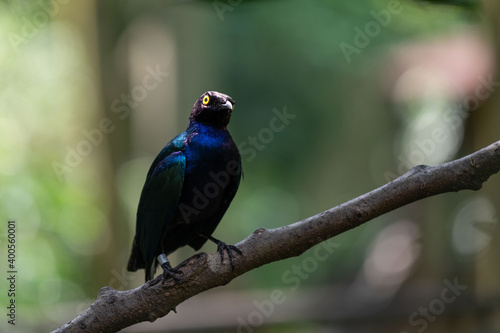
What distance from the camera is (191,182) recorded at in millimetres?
3236

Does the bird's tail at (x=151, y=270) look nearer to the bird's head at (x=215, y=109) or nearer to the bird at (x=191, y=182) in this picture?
the bird at (x=191, y=182)

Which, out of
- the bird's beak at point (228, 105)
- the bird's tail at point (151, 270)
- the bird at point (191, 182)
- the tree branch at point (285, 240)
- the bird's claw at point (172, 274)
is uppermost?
the bird's beak at point (228, 105)

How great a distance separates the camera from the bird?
10.6 feet

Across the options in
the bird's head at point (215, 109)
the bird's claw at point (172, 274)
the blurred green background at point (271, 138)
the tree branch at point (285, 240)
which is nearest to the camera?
the tree branch at point (285, 240)

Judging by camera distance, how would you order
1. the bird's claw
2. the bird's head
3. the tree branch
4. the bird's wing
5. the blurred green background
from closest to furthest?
the tree branch, the bird's claw, the bird's wing, the bird's head, the blurred green background

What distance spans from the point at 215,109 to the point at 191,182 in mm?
448

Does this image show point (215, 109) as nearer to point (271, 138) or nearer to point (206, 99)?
point (206, 99)

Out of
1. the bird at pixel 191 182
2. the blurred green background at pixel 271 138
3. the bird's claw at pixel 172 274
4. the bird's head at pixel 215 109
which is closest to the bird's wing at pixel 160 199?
the bird at pixel 191 182

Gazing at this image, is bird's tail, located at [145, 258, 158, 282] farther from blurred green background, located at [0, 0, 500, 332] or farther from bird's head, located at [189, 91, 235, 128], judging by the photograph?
blurred green background, located at [0, 0, 500, 332]

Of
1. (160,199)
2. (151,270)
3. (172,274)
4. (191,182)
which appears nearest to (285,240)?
(172,274)

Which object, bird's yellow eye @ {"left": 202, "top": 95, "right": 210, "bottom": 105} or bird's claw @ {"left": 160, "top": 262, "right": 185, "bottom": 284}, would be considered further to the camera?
bird's yellow eye @ {"left": 202, "top": 95, "right": 210, "bottom": 105}

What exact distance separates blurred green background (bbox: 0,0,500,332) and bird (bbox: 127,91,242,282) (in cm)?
80

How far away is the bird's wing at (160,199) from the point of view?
322cm

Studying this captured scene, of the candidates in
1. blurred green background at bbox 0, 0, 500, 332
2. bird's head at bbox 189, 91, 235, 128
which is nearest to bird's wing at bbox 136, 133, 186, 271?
bird's head at bbox 189, 91, 235, 128
